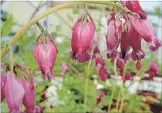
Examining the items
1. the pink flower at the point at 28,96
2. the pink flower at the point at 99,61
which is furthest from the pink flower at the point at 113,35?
the pink flower at the point at 99,61

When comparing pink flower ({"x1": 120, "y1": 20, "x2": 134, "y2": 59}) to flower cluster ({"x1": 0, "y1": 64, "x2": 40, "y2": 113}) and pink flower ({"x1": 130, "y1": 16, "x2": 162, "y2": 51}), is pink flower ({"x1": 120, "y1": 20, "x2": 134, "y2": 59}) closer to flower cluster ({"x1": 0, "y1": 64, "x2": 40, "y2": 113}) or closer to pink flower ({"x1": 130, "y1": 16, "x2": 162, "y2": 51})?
pink flower ({"x1": 130, "y1": 16, "x2": 162, "y2": 51})

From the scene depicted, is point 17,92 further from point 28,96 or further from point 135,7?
point 135,7

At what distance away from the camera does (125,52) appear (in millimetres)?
652

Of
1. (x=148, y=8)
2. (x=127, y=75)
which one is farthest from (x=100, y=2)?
(x=148, y=8)

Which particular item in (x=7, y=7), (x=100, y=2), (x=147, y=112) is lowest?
(x=147, y=112)

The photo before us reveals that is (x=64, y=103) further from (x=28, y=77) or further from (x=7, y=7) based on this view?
(x=7, y=7)

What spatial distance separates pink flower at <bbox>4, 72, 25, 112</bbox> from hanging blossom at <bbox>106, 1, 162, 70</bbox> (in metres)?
0.13

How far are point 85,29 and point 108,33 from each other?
0.11 feet

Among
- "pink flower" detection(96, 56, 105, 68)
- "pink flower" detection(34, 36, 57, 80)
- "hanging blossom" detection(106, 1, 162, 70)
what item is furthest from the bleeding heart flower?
"pink flower" detection(96, 56, 105, 68)

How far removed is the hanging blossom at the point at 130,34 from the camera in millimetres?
610

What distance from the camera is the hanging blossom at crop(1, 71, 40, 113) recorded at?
611mm

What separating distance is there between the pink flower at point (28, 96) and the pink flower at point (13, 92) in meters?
0.02

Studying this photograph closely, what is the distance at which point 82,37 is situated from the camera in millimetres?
629

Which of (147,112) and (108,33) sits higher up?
(108,33)
